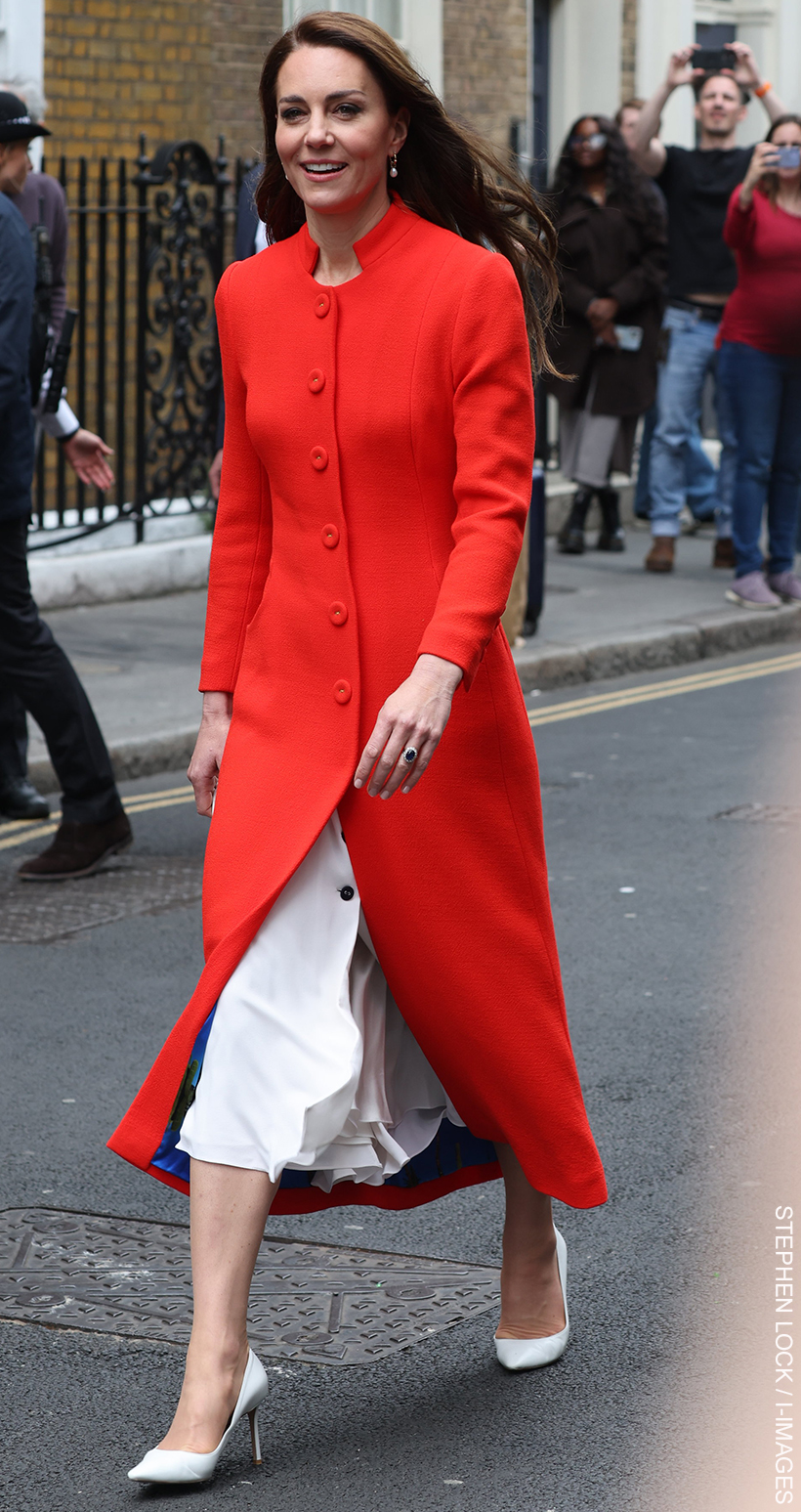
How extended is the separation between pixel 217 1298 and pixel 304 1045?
0.34 meters

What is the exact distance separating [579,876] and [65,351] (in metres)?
2.43

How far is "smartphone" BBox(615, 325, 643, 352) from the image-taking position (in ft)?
A: 40.3

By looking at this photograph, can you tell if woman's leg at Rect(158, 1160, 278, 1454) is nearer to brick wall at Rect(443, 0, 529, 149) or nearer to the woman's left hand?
the woman's left hand

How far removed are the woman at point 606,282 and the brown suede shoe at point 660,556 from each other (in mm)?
581

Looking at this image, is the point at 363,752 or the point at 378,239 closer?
the point at 363,752

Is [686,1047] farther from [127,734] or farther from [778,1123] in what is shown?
[127,734]

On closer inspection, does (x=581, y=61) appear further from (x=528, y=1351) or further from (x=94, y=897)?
(x=528, y=1351)

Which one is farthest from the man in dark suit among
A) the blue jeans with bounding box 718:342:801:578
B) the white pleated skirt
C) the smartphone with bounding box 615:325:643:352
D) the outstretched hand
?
the smartphone with bounding box 615:325:643:352

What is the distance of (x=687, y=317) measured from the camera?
501 inches

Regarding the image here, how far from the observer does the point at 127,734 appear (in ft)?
26.7

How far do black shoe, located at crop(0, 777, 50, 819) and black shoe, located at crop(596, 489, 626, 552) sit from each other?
6.87m

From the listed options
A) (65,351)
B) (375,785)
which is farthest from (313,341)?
(65,351)

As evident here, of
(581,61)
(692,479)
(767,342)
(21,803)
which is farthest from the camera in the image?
(581,61)

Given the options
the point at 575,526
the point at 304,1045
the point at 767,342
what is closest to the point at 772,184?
the point at 767,342
